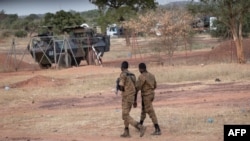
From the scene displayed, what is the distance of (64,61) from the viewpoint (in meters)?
32.6

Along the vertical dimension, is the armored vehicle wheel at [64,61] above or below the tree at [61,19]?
below

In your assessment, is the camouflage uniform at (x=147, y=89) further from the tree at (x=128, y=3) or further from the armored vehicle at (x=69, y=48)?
the tree at (x=128, y=3)

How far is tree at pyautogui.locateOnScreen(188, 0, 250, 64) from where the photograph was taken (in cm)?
2734

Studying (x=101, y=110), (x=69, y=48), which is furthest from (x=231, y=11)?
(x=101, y=110)

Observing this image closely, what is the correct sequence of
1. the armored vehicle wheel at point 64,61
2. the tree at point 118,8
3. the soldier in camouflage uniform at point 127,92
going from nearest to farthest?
the soldier in camouflage uniform at point 127,92, the armored vehicle wheel at point 64,61, the tree at point 118,8

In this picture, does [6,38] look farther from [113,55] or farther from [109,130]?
[109,130]

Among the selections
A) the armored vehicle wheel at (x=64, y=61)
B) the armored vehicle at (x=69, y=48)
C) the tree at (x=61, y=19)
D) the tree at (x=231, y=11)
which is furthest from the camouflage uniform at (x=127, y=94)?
the tree at (x=61, y=19)

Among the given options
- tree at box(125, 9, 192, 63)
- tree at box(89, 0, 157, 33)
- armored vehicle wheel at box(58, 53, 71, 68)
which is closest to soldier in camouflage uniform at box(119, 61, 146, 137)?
tree at box(125, 9, 192, 63)

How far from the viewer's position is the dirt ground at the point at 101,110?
11805 mm

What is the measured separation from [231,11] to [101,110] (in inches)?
539

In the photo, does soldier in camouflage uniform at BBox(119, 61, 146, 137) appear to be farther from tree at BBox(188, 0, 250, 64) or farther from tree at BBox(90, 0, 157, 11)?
tree at BBox(90, 0, 157, 11)

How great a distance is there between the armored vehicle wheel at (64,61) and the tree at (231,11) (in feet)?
26.9

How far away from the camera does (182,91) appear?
19469mm

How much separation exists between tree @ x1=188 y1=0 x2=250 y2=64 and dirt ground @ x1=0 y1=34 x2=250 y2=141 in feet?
21.7
